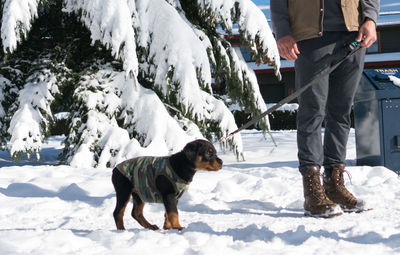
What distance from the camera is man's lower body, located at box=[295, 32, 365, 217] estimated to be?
9.55 feet

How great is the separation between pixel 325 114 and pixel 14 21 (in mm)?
3633

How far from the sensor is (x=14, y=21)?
4.96 metres

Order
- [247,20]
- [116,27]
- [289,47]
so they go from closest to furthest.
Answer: [289,47] → [116,27] → [247,20]

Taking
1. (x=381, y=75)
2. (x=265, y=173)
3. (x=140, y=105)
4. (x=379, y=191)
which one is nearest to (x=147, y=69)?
(x=140, y=105)

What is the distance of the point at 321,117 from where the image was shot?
9.73 ft

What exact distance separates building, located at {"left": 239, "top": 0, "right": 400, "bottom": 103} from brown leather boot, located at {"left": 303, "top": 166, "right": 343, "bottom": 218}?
15.6 metres

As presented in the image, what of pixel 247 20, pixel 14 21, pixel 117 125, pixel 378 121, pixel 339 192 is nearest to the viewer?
pixel 339 192

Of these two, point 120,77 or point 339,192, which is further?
point 120,77

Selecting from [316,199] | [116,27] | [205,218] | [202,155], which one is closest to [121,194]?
[202,155]

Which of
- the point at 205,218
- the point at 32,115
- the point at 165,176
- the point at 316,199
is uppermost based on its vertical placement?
the point at 32,115

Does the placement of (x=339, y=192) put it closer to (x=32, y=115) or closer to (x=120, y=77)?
(x=120, y=77)

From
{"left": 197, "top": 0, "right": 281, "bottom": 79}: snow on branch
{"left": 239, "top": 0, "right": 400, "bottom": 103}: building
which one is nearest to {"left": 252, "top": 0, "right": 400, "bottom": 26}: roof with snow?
{"left": 239, "top": 0, "right": 400, "bottom": 103}: building

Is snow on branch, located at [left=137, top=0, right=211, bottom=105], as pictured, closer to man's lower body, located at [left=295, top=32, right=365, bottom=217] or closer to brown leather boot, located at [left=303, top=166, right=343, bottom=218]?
man's lower body, located at [left=295, top=32, right=365, bottom=217]

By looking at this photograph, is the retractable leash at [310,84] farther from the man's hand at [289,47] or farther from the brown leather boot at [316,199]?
the brown leather boot at [316,199]
